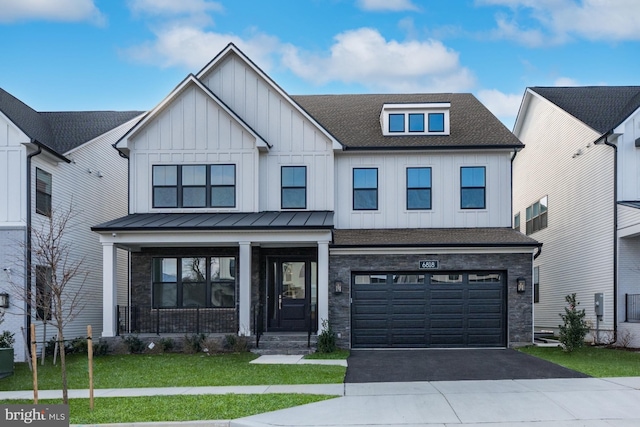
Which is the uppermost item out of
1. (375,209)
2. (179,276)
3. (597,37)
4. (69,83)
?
(597,37)

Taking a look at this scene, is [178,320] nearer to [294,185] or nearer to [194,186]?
[194,186]

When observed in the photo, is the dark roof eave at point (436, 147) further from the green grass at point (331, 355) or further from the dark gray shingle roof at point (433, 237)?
the green grass at point (331, 355)

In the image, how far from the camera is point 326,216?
1992 cm

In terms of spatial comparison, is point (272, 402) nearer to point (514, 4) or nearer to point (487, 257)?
point (487, 257)

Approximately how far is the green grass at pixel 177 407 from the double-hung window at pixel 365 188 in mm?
10212

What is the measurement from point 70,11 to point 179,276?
358 inches

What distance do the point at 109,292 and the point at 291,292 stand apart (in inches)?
214

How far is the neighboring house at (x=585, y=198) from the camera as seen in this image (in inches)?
769

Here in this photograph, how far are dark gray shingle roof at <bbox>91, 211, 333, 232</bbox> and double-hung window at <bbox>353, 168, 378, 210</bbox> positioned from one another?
134cm

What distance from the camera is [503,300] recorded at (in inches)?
774

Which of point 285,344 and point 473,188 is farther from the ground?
point 473,188

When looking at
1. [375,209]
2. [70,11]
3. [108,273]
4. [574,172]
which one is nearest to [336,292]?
[375,209]

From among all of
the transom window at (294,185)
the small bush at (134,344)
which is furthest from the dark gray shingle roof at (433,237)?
the small bush at (134,344)

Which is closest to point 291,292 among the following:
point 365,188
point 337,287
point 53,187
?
point 337,287
